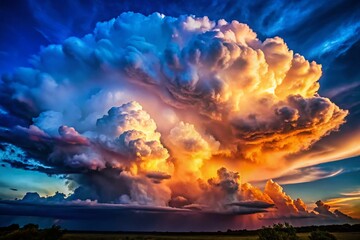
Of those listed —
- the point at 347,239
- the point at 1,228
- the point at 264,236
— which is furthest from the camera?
the point at 347,239

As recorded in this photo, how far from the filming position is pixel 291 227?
110 meters

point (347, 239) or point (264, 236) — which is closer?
point (264, 236)

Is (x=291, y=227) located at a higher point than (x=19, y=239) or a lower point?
higher

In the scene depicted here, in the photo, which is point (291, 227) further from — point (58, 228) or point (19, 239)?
point (19, 239)

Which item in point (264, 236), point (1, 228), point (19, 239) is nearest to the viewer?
point (19, 239)

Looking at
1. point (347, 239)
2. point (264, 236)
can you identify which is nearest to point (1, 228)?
point (264, 236)

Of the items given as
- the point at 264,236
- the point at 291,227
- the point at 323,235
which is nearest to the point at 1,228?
the point at 264,236

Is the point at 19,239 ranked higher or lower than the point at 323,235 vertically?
lower

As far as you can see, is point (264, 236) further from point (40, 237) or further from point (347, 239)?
point (347, 239)

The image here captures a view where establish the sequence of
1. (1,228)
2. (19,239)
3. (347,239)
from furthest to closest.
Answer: (347,239) < (1,228) < (19,239)

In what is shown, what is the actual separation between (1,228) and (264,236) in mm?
114887

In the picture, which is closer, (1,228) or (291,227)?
(291,227)

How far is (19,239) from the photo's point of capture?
9594 centimetres

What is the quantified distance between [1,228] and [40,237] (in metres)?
44.5
